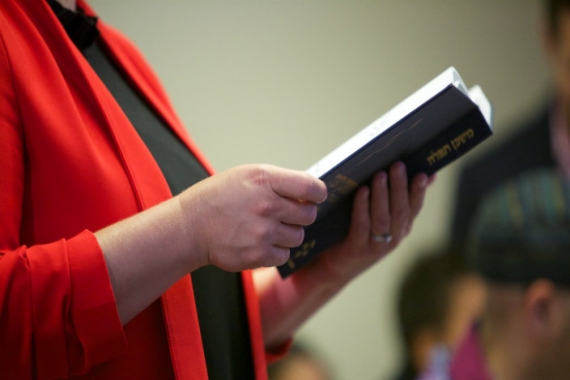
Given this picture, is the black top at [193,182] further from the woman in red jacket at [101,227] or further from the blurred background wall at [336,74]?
the blurred background wall at [336,74]

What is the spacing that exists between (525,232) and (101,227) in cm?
145

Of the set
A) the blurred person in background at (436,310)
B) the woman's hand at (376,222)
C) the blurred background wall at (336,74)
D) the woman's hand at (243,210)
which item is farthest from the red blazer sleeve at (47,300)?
the blurred person in background at (436,310)

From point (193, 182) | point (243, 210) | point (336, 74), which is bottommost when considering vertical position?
point (243, 210)

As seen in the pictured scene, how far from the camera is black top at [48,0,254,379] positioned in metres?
0.77

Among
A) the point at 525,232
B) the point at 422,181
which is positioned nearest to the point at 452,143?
the point at 422,181

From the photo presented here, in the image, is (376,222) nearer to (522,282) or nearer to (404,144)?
(404,144)

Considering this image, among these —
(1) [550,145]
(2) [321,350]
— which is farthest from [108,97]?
(1) [550,145]

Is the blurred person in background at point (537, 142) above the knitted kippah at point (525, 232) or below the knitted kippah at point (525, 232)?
above

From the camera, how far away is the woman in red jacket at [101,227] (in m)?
0.57

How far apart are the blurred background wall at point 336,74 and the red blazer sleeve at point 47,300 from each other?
47.9 inches

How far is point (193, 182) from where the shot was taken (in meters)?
0.81

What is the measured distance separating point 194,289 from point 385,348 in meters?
Result: 1.21

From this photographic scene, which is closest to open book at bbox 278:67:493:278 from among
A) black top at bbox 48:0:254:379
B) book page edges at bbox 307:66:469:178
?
book page edges at bbox 307:66:469:178

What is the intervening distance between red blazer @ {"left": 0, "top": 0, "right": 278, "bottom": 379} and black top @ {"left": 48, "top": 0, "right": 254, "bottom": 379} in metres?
0.07
